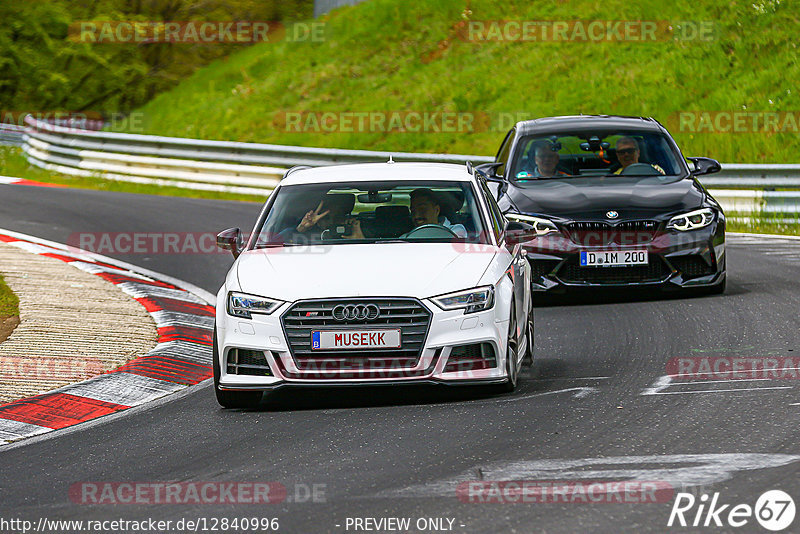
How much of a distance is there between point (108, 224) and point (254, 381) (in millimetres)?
11998

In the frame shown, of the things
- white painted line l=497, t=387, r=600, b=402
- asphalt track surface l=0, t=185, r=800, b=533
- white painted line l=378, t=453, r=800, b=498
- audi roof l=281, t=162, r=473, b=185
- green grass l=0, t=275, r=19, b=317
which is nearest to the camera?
asphalt track surface l=0, t=185, r=800, b=533

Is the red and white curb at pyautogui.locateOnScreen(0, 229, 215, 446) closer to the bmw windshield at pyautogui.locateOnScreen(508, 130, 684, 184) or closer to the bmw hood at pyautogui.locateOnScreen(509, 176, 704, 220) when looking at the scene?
the bmw hood at pyautogui.locateOnScreen(509, 176, 704, 220)

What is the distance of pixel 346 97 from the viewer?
106 feet

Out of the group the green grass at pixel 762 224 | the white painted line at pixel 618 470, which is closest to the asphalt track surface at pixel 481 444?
the white painted line at pixel 618 470

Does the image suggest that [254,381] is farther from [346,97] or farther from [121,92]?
[121,92]

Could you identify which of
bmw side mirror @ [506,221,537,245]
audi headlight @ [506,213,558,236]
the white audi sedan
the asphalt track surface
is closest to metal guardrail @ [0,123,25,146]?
audi headlight @ [506,213,558,236]

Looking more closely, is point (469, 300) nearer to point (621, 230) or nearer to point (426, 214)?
point (426, 214)

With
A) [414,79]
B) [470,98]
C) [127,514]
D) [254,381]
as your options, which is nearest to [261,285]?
[254,381]

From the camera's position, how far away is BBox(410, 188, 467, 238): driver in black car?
8898mm

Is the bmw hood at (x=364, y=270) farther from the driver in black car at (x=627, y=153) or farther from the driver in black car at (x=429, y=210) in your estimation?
the driver in black car at (x=627, y=153)

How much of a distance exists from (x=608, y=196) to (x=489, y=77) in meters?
18.5

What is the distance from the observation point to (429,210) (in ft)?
29.5

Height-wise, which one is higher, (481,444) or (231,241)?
(231,241)

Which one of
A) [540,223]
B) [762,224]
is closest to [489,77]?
[762,224]
